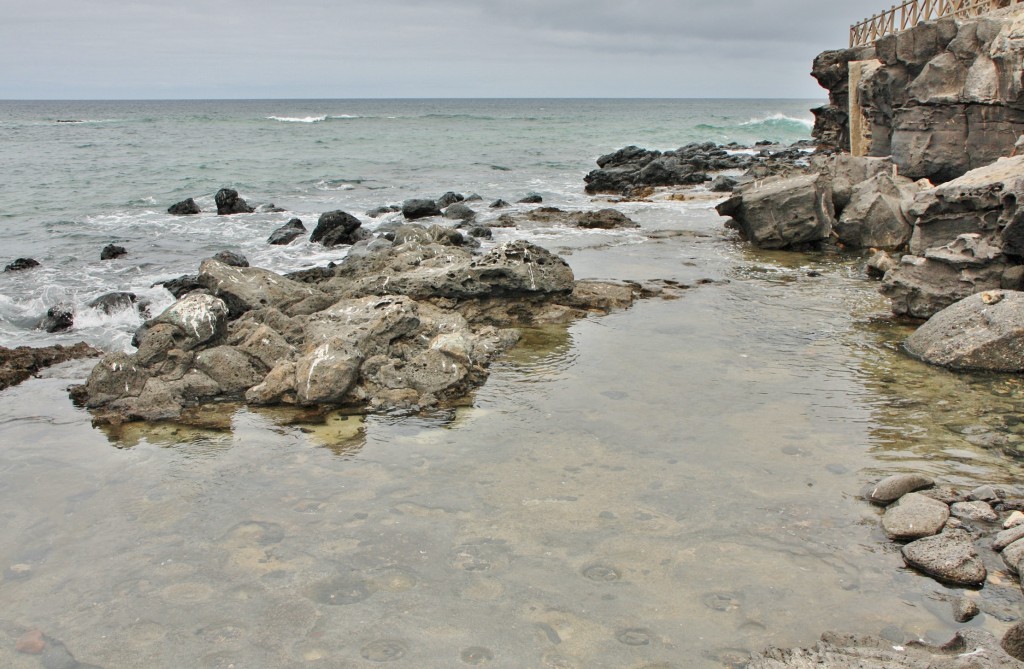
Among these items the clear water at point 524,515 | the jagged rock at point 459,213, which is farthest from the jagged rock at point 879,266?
the jagged rock at point 459,213

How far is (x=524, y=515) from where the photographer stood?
6.15 m

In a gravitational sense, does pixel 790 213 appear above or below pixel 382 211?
below

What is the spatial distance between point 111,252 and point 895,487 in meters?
16.9

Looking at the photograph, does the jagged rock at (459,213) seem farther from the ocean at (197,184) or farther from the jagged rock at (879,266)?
the jagged rock at (879,266)

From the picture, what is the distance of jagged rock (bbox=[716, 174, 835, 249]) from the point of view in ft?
53.1

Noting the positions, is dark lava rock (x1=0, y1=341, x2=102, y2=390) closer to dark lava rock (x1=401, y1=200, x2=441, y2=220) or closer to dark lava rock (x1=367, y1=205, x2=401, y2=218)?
dark lava rock (x1=401, y1=200, x2=441, y2=220)

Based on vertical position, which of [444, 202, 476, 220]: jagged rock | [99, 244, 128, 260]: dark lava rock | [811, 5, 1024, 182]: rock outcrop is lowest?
[99, 244, 128, 260]: dark lava rock

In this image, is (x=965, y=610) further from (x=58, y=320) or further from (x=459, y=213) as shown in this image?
(x=459, y=213)

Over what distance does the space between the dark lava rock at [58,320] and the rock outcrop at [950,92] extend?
18.1 m

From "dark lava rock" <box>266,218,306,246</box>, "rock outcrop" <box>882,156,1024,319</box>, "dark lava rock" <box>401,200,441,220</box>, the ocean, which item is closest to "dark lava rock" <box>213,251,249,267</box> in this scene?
the ocean

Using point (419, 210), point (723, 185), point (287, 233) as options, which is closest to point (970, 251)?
point (287, 233)

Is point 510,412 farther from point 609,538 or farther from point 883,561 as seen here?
point 883,561

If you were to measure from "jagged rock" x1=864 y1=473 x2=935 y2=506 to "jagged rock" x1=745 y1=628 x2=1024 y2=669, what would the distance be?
167cm

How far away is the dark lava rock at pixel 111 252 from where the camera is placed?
17656 mm
